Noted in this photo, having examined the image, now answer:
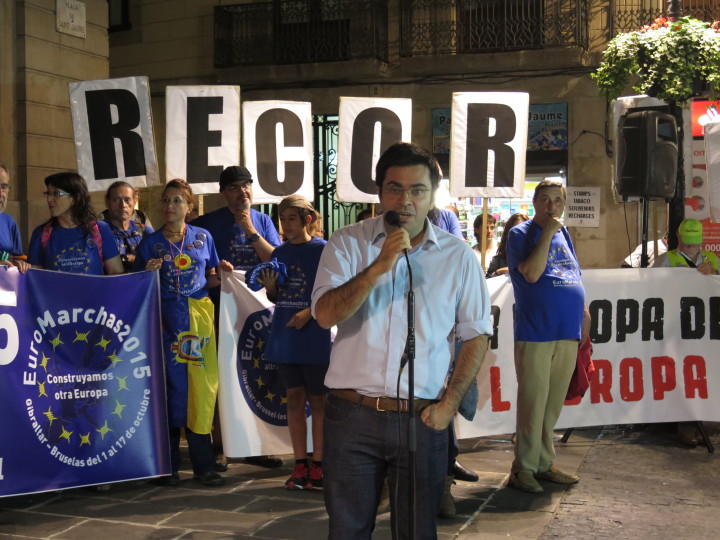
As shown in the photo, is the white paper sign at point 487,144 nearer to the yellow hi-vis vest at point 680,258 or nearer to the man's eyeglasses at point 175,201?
the yellow hi-vis vest at point 680,258

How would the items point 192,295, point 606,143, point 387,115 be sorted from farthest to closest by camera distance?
point 606,143 → point 387,115 → point 192,295

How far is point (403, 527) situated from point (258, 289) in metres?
2.99

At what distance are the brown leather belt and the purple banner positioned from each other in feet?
9.90

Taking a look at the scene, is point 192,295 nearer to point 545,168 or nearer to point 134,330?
point 134,330

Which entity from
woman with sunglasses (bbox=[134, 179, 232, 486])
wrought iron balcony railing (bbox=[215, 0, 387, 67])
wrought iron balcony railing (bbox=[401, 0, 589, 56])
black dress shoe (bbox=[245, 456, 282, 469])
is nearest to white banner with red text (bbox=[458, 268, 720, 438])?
black dress shoe (bbox=[245, 456, 282, 469])

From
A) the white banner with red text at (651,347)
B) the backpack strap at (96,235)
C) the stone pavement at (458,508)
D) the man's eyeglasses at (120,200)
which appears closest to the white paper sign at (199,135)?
the man's eyeglasses at (120,200)

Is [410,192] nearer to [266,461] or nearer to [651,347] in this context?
[266,461]

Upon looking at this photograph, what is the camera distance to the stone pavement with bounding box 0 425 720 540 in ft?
17.5

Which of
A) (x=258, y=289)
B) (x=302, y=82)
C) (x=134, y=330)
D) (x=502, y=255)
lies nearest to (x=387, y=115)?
(x=502, y=255)

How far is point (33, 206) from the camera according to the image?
36.8 feet

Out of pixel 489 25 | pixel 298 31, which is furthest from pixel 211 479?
pixel 298 31

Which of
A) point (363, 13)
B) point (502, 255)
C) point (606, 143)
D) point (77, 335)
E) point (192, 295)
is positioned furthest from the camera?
point (363, 13)

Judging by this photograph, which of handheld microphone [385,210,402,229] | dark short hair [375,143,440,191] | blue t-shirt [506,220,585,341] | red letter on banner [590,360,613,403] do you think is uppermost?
dark short hair [375,143,440,191]

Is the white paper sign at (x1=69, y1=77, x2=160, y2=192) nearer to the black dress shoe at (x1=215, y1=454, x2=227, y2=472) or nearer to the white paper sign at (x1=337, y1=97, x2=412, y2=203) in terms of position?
the white paper sign at (x1=337, y1=97, x2=412, y2=203)
